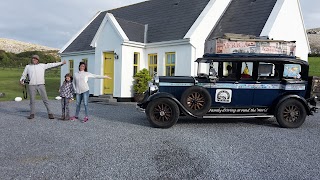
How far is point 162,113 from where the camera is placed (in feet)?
26.2

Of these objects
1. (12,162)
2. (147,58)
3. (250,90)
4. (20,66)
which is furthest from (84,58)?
(20,66)

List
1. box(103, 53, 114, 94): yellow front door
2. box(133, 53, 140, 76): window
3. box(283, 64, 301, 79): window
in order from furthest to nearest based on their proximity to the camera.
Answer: box(103, 53, 114, 94): yellow front door, box(133, 53, 140, 76): window, box(283, 64, 301, 79): window

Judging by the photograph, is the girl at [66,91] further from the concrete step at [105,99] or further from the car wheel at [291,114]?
the car wheel at [291,114]

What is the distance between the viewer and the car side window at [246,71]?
8352mm

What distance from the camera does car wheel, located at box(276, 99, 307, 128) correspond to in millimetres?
8180

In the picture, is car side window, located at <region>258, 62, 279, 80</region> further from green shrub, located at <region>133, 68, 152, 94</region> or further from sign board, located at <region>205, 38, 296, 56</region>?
green shrub, located at <region>133, 68, 152, 94</region>

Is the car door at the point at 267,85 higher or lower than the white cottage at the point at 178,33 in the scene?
lower

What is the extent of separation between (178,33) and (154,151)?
10511 mm

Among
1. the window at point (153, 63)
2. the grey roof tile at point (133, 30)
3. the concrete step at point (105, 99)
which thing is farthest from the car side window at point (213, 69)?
the concrete step at point (105, 99)

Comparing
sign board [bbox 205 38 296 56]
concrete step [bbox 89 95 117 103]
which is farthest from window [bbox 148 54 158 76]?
sign board [bbox 205 38 296 56]

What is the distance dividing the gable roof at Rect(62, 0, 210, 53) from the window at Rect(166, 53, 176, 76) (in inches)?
35.9

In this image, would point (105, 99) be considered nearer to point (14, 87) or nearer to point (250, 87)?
point (250, 87)

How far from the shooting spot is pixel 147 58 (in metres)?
16.2

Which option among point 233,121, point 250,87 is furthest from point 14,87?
point 250,87
